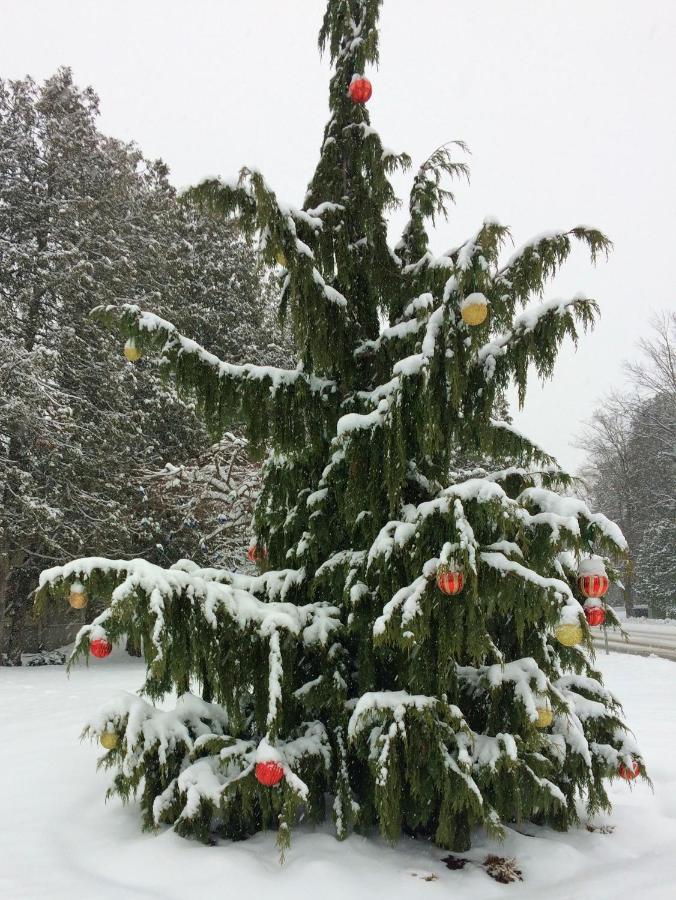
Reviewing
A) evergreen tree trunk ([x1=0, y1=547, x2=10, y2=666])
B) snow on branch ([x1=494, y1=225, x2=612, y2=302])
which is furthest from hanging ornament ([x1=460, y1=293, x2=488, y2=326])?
evergreen tree trunk ([x1=0, y1=547, x2=10, y2=666])

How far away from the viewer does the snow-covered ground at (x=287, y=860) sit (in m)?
Answer: 3.13

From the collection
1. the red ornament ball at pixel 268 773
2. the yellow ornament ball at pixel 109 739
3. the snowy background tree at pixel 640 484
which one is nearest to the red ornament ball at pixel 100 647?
the yellow ornament ball at pixel 109 739

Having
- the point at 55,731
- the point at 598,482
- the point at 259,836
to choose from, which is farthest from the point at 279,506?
the point at 598,482

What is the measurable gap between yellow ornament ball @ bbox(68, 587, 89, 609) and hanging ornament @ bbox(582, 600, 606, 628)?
274 cm

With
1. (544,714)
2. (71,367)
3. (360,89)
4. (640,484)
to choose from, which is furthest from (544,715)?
(640,484)

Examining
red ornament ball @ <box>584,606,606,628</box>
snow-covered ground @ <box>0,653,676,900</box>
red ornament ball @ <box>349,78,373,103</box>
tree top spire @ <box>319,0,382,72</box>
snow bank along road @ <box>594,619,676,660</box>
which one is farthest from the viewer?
snow bank along road @ <box>594,619,676,660</box>

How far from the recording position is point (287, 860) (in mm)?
3369

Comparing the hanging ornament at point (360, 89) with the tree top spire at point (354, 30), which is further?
the tree top spire at point (354, 30)

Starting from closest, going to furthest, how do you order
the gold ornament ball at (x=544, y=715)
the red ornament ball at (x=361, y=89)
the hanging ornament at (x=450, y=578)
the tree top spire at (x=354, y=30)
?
the hanging ornament at (x=450, y=578) → the gold ornament ball at (x=544, y=715) → the red ornament ball at (x=361, y=89) → the tree top spire at (x=354, y=30)

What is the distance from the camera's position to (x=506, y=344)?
3639mm

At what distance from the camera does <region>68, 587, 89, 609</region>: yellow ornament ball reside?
9.75 ft

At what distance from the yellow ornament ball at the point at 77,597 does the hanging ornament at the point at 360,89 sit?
3.59 meters

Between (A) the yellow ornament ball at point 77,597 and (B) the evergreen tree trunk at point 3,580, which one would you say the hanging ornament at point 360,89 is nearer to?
(A) the yellow ornament ball at point 77,597

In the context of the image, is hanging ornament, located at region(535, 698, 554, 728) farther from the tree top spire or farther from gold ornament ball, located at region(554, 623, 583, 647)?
the tree top spire
